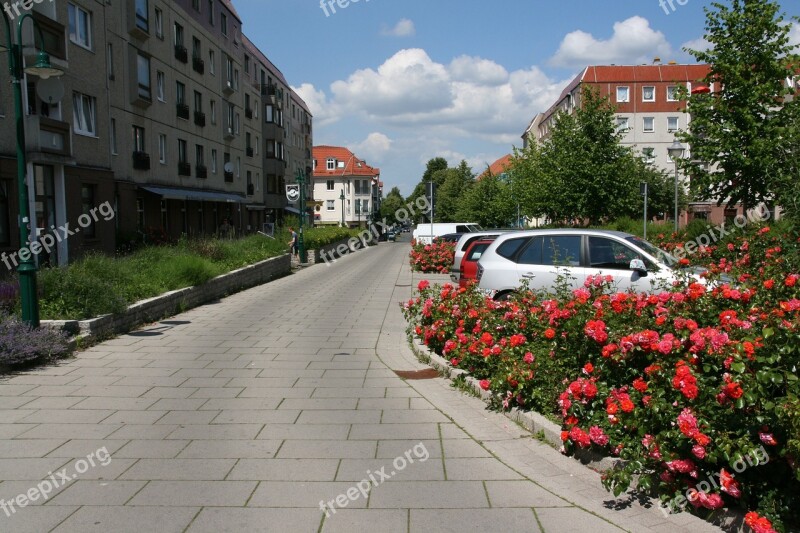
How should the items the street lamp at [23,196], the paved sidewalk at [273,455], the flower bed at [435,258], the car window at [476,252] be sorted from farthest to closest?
the flower bed at [435,258] → the car window at [476,252] → the street lamp at [23,196] → the paved sidewalk at [273,455]

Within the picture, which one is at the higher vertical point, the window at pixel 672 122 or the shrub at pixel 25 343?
the window at pixel 672 122

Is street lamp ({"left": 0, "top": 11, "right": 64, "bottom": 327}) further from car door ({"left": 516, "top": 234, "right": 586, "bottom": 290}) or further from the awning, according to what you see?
the awning

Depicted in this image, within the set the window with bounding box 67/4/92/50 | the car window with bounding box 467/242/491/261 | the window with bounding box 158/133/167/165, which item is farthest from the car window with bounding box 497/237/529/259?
the window with bounding box 158/133/167/165

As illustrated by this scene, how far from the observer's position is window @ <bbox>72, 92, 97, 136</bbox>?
2147 centimetres

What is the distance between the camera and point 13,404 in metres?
6.54

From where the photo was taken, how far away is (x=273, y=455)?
5.12 metres

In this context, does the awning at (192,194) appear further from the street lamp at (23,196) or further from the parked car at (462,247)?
the street lamp at (23,196)

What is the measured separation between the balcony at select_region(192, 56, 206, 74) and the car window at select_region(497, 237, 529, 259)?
28.6 m

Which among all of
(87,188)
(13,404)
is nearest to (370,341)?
(13,404)

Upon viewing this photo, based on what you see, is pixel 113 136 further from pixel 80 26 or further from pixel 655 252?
pixel 655 252

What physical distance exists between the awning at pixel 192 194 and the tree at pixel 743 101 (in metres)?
20.7

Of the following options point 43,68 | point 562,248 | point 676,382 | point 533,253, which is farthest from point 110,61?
point 676,382

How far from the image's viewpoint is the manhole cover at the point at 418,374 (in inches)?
309

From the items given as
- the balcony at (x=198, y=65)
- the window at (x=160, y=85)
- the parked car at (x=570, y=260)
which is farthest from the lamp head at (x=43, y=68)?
the balcony at (x=198, y=65)
